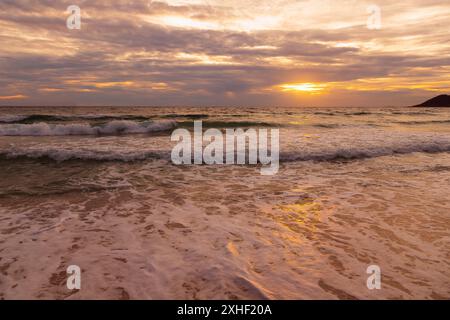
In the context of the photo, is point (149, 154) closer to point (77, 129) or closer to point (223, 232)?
point (223, 232)

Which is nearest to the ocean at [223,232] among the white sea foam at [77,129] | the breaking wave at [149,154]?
the breaking wave at [149,154]

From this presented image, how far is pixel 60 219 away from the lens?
16.0 feet

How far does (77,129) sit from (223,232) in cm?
1837

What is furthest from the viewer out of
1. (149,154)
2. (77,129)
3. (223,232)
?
(77,129)

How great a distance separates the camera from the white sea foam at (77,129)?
18531mm

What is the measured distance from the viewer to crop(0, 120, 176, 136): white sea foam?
18.5 meters

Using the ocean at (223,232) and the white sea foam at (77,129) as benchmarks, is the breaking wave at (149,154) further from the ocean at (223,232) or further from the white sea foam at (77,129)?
the white sea foam at (77,129)

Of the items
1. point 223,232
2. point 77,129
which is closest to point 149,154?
point 223,232

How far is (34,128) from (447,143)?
22.4m

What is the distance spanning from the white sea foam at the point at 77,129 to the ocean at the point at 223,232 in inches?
445

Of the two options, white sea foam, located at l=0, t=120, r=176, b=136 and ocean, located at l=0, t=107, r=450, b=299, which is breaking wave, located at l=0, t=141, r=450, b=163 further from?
white sea foam, located at l=0, t=120, r=176, b=136

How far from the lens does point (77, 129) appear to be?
19766 millimetres

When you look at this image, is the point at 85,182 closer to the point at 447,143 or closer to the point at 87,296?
the point at 87,296

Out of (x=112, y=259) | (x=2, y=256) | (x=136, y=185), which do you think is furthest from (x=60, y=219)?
(x=136, y=185)
